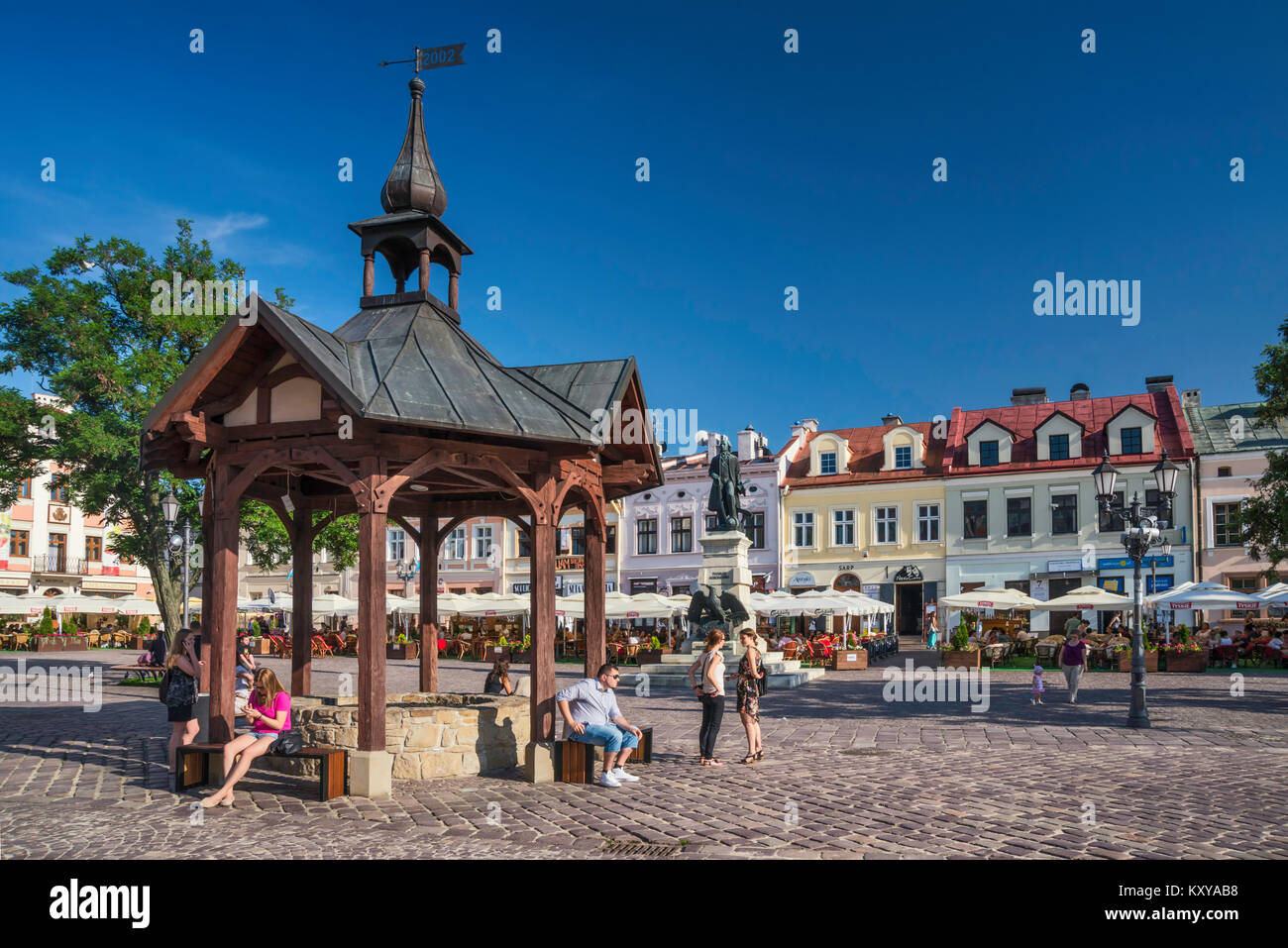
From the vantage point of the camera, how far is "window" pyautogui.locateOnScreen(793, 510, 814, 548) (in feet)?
167

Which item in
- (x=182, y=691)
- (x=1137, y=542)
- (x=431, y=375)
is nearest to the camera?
(x=431, y=375)

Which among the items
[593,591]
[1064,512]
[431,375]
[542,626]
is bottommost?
[542,626]

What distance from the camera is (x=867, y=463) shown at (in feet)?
167

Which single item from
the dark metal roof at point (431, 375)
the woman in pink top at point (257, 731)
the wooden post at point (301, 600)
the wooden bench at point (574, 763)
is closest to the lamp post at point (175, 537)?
the wooden post at point (301, 600)

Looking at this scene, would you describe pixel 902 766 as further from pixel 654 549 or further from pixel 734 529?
pixel 654 549

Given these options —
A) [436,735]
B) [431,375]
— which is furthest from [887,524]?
[431,375]

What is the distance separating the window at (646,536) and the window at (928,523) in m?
13.5

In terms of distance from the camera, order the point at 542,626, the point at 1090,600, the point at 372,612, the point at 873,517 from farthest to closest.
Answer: the point at 873,517 < the point at 1090,600 < the point at 542,626 < the point at 372,612

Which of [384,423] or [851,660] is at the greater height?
[384,423]

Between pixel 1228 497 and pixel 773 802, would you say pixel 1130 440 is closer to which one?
pixel 1228 497

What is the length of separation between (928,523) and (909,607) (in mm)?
3973

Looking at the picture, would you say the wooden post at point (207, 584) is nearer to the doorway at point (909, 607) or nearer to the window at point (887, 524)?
the doorway at point (909, 607)

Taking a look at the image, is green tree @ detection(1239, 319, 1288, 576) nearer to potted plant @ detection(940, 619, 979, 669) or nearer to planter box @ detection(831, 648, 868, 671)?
potted plant @ detection(940, 619, 979, 669)

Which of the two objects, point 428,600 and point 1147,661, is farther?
point 1147,661
